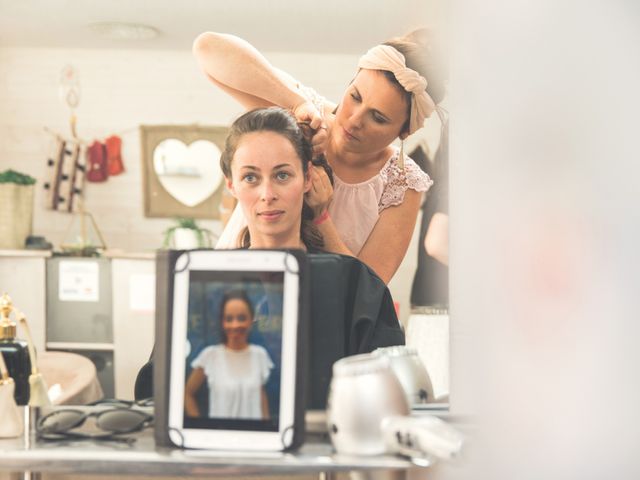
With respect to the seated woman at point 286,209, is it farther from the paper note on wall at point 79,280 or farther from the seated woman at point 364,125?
the paper note on wall at point 79,280

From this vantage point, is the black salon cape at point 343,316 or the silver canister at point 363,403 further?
the black salon cape at point 343,316

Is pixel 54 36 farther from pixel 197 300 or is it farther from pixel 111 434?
pixel 111 434

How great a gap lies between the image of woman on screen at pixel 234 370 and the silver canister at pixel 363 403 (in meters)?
0.13

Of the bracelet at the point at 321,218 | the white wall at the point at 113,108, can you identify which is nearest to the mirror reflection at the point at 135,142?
the white wall at the point at 113,108

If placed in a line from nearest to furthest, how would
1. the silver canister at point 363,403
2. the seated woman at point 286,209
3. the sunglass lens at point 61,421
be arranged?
1. the silver canister at point 363,403
2. the sunglass lens at point 61,421
3. the seated woman at point 286,209

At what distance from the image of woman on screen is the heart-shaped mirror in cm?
28

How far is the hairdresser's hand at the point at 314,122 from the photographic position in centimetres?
134

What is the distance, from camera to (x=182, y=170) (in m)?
1.39

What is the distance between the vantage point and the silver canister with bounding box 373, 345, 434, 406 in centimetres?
130

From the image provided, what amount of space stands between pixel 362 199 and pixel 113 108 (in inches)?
19.0

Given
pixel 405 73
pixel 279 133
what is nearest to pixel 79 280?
pixel 279 133

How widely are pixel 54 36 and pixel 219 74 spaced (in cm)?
30

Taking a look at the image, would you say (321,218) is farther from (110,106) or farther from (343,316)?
(110,106)

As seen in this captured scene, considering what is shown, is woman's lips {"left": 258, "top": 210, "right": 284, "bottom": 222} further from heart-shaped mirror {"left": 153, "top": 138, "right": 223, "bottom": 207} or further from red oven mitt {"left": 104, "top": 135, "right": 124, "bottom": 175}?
red oven mitt {"left": 104, "top": 135, "right": 124, "bottom": 175}
